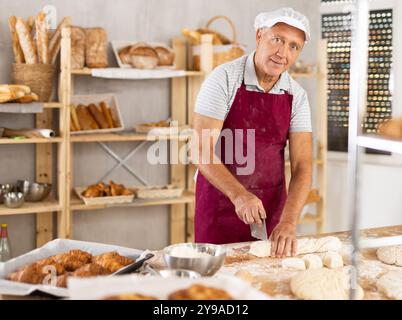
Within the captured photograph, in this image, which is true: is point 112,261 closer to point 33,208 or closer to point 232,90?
point 232,90

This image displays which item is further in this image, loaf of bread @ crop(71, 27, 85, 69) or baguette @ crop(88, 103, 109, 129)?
baguette @ crop(88, 103, 109, 129)

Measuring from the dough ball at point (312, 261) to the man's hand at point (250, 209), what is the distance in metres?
0.24

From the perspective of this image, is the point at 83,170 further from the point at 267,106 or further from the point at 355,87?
the point at 355,87

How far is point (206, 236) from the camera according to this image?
2.87 m

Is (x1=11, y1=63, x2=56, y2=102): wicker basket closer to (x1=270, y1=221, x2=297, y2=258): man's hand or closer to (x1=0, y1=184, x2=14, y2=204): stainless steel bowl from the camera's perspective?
(x1=0, y1=184, x2=14, y2=204): stainless steel bowl

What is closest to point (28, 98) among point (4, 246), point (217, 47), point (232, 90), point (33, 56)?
point (33, 56)

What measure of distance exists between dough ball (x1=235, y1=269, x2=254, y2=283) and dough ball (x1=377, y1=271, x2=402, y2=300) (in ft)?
1.27

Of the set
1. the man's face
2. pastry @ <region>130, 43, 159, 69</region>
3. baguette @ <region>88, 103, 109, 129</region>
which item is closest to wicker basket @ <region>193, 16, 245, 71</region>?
pastry @ <region>130, 43, 159, 69</region>

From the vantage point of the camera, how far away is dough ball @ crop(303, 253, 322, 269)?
6.96 ft

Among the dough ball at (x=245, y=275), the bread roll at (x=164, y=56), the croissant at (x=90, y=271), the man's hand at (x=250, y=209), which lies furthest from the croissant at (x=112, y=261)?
the bread roll at (x=164, y=56)

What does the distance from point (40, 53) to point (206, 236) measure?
5.78 feet

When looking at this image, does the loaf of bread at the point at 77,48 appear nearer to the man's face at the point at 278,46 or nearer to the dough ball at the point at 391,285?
the man's face at the point at 278,46

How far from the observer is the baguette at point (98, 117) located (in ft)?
13.5
